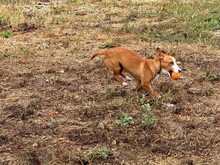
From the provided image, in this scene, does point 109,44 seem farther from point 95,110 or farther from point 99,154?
point 99,154

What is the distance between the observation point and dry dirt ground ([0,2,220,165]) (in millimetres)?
5012

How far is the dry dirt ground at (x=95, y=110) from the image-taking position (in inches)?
197

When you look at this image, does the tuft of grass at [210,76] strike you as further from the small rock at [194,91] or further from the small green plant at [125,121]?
the small green plant at [125,121]

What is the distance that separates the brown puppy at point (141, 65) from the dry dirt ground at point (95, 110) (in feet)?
0.67

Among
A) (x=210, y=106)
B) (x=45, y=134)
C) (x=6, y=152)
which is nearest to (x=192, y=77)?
(x=210, y=106)

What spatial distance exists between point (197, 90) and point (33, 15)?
712 cm

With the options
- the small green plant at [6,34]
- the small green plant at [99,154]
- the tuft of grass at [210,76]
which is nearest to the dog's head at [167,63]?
the tuft of grass at [210,76]

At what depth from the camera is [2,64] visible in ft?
27.9

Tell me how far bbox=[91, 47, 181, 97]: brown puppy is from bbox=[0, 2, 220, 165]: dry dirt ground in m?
0.20

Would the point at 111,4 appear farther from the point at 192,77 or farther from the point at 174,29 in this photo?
the point at 192,77

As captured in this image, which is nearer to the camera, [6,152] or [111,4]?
[6,152]

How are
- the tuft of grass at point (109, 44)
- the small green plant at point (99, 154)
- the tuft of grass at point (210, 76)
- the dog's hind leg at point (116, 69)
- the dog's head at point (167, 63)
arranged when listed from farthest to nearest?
the tuft of grass at point (109, 44)
the tuft of grass at point (210, 76)
the dog's hind leg at point (116, 69)
the dog's head at point (167, 63)
the small green plant at point (99, 154)

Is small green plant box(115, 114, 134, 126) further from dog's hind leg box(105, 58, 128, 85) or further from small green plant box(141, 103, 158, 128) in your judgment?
dog's hind leg box(105, 58, 128, 85)

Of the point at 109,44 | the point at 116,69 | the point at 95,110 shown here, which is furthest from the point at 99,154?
the point at 109,44
